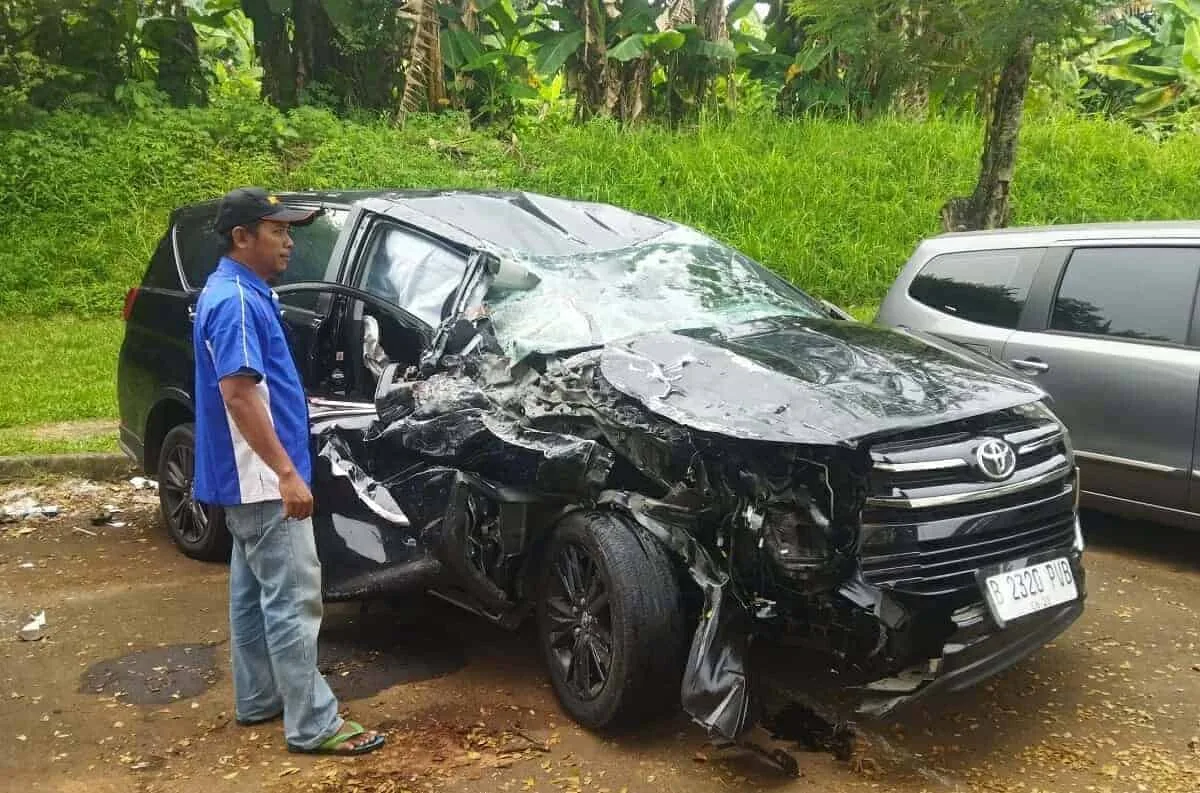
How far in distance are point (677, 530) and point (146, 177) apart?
9795 millimetres

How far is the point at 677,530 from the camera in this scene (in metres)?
3.34

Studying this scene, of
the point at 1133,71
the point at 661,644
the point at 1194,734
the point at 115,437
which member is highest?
the point at 1133,71

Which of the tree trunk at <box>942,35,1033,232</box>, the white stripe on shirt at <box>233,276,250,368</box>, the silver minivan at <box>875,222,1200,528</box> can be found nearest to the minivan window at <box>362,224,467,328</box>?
the white stripe on shirt at <box>233,276,250,368</box>

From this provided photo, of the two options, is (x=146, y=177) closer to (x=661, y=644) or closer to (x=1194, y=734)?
(x=661, y=644)

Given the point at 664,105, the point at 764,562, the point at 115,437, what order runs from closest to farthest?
the point at 764,562 < the point at 115,437 < the point at 664,105

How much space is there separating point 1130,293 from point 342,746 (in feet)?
13.4

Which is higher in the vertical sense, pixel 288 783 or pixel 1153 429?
pixel 1153 429

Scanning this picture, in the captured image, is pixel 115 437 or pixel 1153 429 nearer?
pixel 1153 429

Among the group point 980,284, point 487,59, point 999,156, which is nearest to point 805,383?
point 980,284

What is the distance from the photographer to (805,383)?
3.37 metres

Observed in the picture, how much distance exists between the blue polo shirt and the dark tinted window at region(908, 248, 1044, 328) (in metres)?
3.78

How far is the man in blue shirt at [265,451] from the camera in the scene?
124 inches

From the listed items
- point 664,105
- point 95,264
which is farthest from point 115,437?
point 664,105

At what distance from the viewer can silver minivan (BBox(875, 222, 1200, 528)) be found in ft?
15.9
